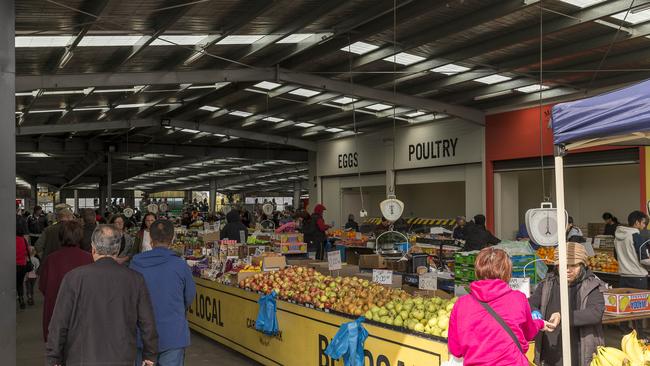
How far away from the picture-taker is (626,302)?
5.75 m

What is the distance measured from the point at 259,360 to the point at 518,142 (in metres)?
10.5

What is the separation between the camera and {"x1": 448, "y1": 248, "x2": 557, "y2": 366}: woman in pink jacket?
2.90 metres

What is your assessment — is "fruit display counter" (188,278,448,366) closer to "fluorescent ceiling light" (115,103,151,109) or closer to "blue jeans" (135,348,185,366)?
"blue jeans" (135,348,185,366)

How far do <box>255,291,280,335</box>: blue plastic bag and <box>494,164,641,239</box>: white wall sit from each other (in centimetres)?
1065

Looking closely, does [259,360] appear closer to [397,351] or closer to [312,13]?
[397,351]

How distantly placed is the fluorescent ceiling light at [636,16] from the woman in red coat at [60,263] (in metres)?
8.12

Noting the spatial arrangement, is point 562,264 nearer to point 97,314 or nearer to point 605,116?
point 605,116

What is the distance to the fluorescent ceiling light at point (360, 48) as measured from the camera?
11581 mm

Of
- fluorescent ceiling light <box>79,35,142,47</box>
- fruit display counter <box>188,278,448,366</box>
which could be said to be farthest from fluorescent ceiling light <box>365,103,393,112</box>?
fruit display counter <box>188,278,448,366</box>

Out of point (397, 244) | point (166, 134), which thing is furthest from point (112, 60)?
point (166, 134)

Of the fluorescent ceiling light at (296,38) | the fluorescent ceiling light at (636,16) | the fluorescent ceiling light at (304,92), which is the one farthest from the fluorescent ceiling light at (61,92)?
the fluorescent ceiling light at (636,16)

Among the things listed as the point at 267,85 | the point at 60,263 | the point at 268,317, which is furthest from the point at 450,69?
the point at 60,263

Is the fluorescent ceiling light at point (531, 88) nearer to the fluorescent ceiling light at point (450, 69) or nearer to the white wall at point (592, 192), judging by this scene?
the fluorescent ceiling light at point (450, 69)

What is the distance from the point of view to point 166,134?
928 inches
